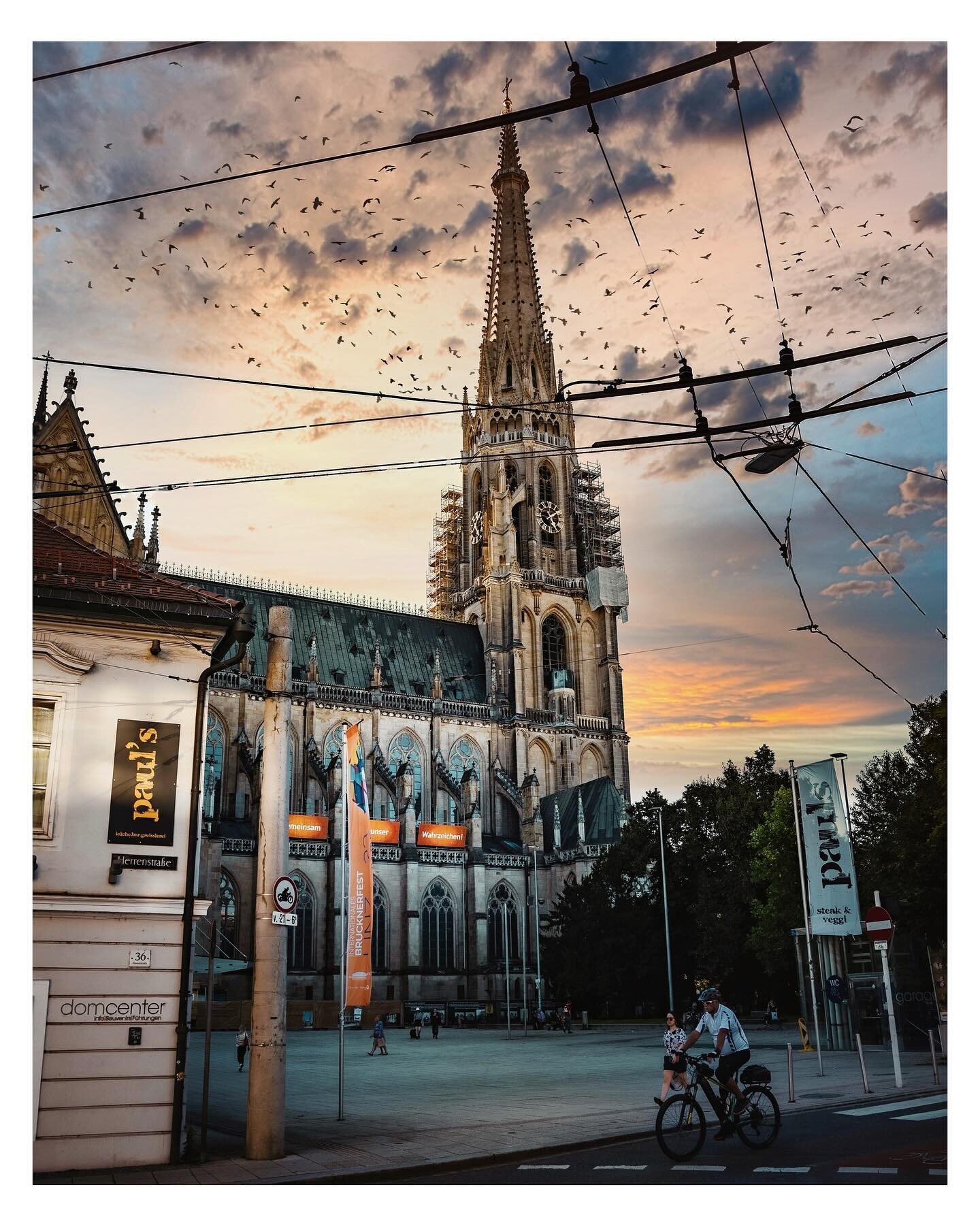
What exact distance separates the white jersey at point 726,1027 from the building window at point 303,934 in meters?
39.6

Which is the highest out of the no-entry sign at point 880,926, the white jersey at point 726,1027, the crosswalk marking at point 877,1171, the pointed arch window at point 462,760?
the pointed arch window at point 462,760

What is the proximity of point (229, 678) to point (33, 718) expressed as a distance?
146 ft

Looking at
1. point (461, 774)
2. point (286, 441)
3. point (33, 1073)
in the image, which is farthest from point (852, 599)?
point (461, 774)

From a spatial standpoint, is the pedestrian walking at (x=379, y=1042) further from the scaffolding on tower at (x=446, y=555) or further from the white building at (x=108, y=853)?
the scaffolding on tower at (x=446, y=555)

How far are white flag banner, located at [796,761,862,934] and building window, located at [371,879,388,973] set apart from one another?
33606 mm

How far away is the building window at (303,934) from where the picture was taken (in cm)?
4859

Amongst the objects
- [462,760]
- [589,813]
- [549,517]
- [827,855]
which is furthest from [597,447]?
[549,517]

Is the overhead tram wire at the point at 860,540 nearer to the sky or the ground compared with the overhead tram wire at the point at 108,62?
nearer to the ground

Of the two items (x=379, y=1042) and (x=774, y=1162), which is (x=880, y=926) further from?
(x=379, y=1042)

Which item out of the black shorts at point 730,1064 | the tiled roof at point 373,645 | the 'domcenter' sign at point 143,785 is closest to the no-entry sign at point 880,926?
the black shorts at point 730,1064

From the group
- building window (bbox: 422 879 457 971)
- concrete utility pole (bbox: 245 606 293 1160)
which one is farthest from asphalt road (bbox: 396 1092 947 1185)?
building window (bbox: 422 879 457 971)

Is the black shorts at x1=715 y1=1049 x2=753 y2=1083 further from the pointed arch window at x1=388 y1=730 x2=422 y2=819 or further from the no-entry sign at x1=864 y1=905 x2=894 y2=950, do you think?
the pointed arch window at x1=388 y1=730 x2=422 y2=819

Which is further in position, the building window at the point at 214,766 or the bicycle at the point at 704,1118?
the building window at the point at 214,766

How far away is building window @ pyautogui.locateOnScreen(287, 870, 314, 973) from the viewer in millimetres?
48594
